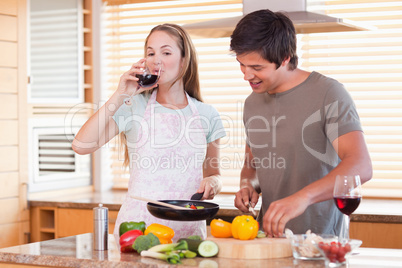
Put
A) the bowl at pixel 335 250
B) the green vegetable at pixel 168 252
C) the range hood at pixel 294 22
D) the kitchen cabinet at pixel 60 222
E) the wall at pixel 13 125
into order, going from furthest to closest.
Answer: the kitchen cabinet at pixel 60 222
the wall at pixel 13 125
the range hood at pixel 294 22
the green vegetable at pixel 168 252
the bowl at pixel 335 250

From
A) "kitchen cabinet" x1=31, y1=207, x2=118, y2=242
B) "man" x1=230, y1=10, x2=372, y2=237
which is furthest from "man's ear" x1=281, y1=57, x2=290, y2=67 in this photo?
"kitchen cabinet" x1=31, y1=207, x2=118, y2=242

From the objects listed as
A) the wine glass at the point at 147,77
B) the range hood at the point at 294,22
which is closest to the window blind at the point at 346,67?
the range hood at the point at 294,22

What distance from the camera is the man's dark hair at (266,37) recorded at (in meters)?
2.06

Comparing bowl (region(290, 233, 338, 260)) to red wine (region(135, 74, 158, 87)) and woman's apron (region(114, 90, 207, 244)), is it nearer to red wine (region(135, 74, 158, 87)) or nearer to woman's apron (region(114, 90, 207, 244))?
woman's apron (region(114, 90, 207, 244))

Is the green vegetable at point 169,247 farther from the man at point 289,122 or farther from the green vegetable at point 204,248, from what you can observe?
the man at point 289,122

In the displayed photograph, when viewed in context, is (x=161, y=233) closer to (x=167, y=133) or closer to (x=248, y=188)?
(x=248, y=188)

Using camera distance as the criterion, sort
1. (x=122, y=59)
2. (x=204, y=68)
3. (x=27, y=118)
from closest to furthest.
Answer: (x=27, y=118), (x=204, y=68), (x=122, y=59)

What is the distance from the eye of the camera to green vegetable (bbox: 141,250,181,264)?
1.70 metres

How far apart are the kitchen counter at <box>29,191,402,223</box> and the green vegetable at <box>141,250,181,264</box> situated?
57.6 inches

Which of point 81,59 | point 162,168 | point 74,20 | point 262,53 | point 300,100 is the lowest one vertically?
point 162,168

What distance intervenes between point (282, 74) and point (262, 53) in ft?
0.57

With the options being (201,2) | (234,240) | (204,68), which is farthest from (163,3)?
(234,240)

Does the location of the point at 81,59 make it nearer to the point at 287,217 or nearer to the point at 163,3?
the point at 163,3

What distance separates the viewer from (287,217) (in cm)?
175
